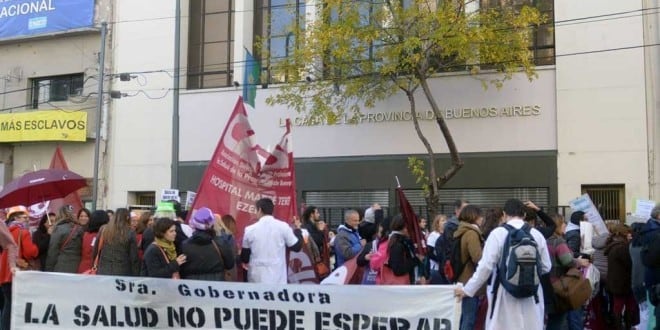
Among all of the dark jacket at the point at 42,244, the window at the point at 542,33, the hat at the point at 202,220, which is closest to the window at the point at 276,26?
the window at the point at 542,33

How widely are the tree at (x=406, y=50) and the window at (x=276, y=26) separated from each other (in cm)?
156

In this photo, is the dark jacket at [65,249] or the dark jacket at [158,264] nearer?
the dark jacket at [158,264]

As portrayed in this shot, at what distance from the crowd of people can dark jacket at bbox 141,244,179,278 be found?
0.01 metres

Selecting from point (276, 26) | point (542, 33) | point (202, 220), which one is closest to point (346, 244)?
point (202, 220)

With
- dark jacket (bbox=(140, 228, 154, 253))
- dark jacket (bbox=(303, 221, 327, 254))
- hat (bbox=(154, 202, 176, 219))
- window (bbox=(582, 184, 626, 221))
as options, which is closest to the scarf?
dark jacket (bbox=(140, 228, 154, 253))

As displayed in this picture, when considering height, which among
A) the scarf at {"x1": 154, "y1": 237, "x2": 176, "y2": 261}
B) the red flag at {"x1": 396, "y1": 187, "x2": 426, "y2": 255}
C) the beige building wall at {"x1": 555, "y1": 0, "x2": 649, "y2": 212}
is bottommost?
the scarf at {"x1": 154, "y1": 237, "x2": 176, "y2": 261}

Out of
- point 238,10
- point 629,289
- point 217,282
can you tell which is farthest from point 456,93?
point 217,282

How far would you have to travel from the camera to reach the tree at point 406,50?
18.3 metres

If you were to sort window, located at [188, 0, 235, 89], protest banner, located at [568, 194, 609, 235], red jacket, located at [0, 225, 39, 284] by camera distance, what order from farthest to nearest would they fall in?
window, located at [188, 0, 235, 89]
protest banner, located at [568, 194, 609, 235]
red jacket, located at [0, 225, 39, 284]

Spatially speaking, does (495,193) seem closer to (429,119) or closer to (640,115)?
(429,119)

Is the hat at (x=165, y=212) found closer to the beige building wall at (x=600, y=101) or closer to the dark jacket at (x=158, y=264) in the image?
the dark jacket at (x=158, y=264)

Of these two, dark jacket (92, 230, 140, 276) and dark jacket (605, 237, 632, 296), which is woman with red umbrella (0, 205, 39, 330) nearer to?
dark jacket (92, 230, 140, 276)

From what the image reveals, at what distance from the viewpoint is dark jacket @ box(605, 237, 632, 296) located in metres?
10.5

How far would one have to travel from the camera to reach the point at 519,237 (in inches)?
278
